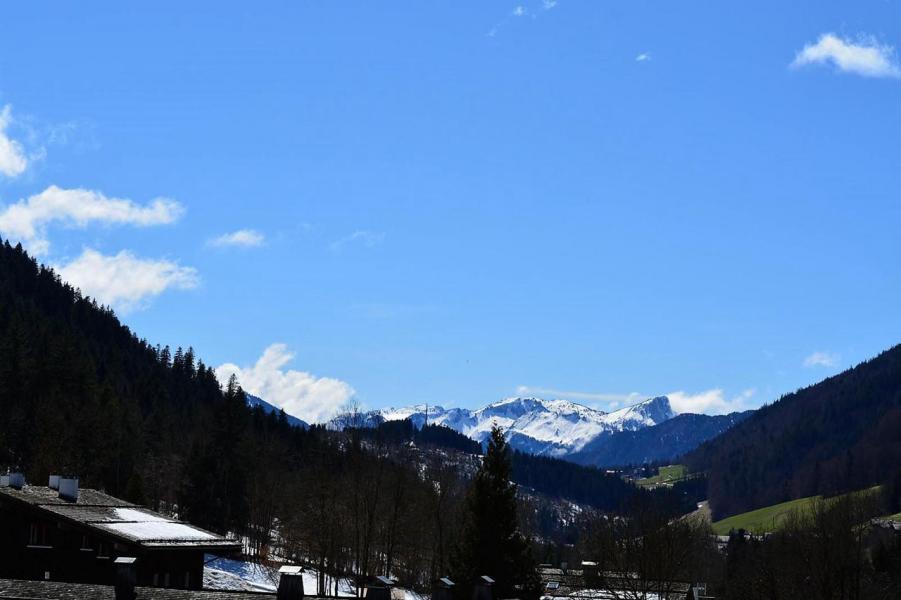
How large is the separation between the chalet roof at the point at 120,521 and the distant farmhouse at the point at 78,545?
0.05 meters

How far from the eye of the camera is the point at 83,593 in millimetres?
32406

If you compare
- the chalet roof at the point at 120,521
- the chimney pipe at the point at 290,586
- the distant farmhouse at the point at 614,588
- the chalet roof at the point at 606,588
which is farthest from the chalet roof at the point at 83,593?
the chalet roof at the point at 606,588

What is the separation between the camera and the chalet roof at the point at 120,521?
47219 millimetres

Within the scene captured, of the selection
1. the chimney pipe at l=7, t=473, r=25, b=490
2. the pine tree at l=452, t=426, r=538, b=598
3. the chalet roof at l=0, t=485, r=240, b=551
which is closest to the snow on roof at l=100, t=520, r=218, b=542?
the chalet roof at l=0, t=485, r=240, b=551

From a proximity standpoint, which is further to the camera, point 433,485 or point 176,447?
point 176,447

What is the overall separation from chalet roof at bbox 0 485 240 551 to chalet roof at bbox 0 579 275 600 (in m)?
13.0

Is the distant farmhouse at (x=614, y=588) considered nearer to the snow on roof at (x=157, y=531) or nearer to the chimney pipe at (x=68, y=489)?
the snow on roof at (x=157, y=531)

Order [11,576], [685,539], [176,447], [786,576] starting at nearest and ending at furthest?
[11,576] < [685,539] < [786,576] < [176,447]

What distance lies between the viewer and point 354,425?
103 metres

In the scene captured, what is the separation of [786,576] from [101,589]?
6917 centimetres

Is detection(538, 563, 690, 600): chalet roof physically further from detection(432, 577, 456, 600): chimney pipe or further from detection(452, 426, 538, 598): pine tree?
detection(432, 577, 456, 600): chimney pipe

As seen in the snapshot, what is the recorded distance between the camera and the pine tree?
56156 mm

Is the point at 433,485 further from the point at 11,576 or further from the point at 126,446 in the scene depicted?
the point at 11,576

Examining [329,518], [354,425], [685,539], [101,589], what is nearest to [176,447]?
[354,425]
